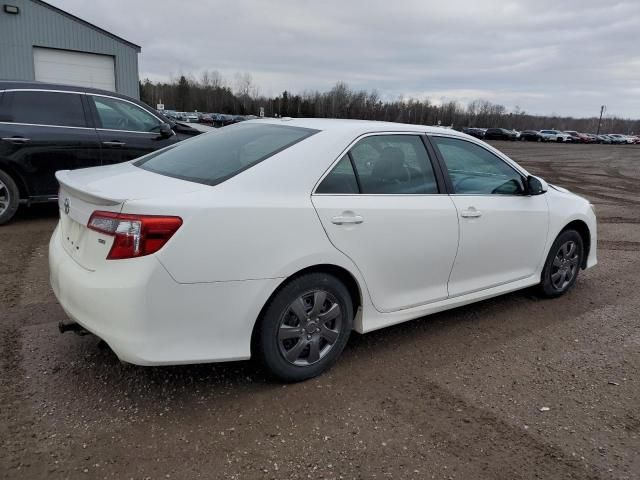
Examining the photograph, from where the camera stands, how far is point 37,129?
21.8 ft

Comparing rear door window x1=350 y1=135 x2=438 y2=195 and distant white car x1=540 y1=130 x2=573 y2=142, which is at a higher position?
rear door window x1=350 y1=135 x2=438 y2=195

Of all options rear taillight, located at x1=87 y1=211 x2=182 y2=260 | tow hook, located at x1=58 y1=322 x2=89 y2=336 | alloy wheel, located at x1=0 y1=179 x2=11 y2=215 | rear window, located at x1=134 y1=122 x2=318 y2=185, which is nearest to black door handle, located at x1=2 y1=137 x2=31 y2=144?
alloy wheel, located at x1=0 y1=179 x2=11 y2=215

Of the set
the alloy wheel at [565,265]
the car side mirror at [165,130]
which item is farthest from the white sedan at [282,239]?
the car side mirror at [165,130]

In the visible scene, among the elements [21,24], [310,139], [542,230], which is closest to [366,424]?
[310,139]

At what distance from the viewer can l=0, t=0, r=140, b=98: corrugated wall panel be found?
17625 mm

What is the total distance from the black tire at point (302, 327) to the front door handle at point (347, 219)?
0.32 metres

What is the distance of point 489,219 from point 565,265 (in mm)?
1430

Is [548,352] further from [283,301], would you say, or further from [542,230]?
[283,301]

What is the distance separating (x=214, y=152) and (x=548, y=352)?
8.95 feet

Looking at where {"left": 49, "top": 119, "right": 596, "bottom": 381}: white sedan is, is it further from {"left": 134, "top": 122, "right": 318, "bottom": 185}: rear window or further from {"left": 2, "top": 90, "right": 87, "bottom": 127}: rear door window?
Result: {"left": 2, "top": 90, "right": 87, "bottom": 127}: rear door window

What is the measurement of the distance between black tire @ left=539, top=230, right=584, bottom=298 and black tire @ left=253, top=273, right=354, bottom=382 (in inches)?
92.6

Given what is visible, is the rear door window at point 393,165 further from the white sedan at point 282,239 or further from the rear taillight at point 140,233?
the rear taillight at point 140,233

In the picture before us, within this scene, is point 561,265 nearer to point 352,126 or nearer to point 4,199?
point 352,126

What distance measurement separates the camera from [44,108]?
267 inches
